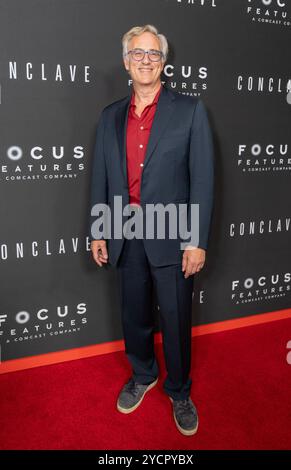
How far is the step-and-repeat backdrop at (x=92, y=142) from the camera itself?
1.90m

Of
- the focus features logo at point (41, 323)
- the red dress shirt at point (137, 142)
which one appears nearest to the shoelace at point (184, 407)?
the focus features logo at point (41, 323)

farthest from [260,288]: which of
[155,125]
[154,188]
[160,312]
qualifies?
[155,125]

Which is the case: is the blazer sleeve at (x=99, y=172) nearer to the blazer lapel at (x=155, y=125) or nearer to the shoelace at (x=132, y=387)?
the blazer lapel at (x=155, y=125)

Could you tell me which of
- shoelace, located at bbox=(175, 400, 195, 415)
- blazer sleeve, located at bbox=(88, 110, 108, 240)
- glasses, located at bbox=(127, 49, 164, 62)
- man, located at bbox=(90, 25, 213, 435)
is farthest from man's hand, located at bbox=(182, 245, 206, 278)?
glasses, located at bbox=(127, 49, 164, 62)

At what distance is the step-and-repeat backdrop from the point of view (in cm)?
190

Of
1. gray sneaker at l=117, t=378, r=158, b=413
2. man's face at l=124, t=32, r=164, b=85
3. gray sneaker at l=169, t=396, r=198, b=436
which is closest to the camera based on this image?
man's face at l=124, t=32, r=164, b=85

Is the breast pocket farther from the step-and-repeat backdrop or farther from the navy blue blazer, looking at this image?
the step-and-repeat backdrop

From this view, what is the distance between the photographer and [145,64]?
5.26 feet

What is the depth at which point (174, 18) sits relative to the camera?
6.72 ft

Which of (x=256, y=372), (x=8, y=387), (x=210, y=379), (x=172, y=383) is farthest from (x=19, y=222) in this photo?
(x=256, y=372)

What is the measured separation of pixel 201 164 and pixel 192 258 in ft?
1.17

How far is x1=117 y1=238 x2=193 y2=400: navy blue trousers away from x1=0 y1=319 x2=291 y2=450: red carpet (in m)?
0.15

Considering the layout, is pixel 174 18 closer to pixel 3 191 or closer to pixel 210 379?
pixel 3 191

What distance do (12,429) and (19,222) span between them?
0.87 meters
